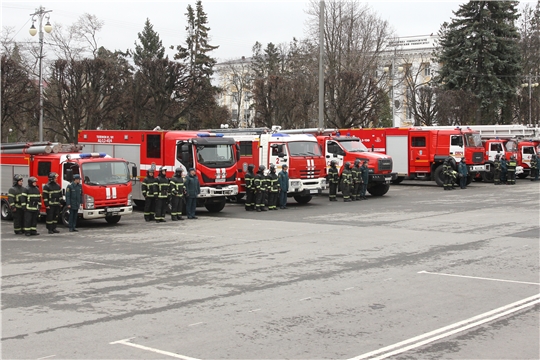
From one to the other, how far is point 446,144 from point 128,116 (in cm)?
2358

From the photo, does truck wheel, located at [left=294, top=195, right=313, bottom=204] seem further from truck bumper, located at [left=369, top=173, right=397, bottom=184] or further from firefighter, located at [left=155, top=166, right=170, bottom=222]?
firefighter, located at [left=155, top=166, right=170, bottom=222]

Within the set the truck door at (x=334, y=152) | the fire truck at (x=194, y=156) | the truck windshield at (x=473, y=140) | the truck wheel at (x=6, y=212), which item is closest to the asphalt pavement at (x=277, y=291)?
the fire truck at (x=194, y=156)

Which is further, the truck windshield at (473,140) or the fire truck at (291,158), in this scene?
the truck windshield at (473,140)

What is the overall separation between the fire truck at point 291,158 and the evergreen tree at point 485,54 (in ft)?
105

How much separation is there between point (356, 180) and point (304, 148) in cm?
278

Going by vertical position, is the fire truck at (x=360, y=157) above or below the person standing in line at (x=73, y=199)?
above

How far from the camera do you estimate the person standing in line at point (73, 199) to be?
1884cm

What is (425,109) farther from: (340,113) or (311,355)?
(311,355)

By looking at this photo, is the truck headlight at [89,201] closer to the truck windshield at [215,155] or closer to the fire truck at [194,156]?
the fire truck at [194,156]

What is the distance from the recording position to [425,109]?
58031 mm

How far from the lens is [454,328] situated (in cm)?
817

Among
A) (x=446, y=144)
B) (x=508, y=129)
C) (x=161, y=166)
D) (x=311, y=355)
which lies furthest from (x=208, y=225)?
(x=508, y=129)

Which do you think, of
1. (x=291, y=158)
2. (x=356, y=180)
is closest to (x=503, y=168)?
(x=356, y=180)

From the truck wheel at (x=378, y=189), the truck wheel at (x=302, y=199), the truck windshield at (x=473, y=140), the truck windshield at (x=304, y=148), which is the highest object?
the truck windshield at (x=473, y=140)
